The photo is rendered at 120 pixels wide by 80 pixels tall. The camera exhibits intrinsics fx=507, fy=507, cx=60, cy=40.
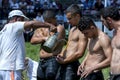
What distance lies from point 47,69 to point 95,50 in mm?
1621

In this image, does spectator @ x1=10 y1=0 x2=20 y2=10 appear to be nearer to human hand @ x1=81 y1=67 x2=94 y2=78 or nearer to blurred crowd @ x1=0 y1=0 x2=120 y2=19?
blurred crowd @ x1=0 y1=0 x2=120 y2=19

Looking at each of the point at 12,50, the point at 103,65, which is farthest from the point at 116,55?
the point at 12,50

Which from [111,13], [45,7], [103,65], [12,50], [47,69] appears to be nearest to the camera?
[111,13]

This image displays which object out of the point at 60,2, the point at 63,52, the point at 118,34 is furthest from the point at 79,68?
the point at 60,2

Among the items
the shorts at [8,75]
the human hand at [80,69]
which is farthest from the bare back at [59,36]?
the shorts at [8,75]

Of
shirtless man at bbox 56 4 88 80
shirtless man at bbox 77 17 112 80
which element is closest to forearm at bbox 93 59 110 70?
shirtless man at bbox 77 17 112 80

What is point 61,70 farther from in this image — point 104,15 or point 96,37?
point 104,15

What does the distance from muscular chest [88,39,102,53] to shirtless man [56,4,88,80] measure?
480 mm

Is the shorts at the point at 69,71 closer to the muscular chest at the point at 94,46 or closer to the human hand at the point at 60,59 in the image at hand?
the human hand at the point at 60,59

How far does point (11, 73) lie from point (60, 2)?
64.6 ft

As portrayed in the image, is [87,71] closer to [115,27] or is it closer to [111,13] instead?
[115,27]

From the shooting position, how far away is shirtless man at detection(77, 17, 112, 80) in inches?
278

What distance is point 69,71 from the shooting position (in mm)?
8148

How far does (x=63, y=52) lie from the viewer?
825 cm
